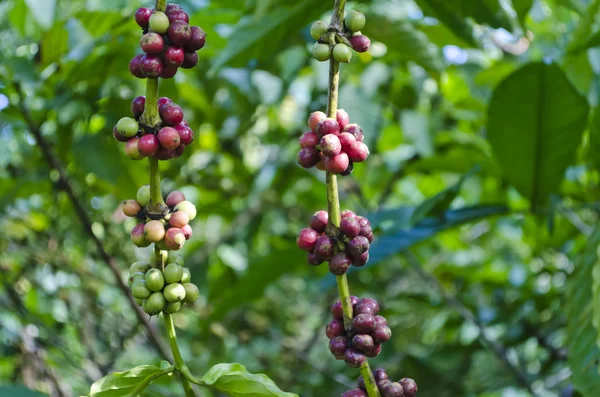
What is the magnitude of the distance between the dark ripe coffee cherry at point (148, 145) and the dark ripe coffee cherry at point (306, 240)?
20 centimetres

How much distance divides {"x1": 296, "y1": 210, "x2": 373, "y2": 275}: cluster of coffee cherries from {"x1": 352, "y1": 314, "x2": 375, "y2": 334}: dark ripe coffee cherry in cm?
6

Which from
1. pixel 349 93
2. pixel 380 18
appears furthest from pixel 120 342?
pixel 380 18

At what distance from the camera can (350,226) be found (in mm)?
790

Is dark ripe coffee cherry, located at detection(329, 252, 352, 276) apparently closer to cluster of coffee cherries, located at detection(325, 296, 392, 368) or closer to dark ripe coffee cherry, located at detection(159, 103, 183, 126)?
cluster of coffee cherries, located at detection(325, 296, 392, 368)

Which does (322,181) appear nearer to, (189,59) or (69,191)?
(69,191)

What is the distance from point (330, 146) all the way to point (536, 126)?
997 millimetres

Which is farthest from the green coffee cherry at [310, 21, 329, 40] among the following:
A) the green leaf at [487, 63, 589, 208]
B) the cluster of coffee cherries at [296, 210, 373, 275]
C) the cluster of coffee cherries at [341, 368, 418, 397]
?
the green leaf at [487, 63, 589, 208]

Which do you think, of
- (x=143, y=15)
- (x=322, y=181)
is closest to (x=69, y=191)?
(x=322, y=181)

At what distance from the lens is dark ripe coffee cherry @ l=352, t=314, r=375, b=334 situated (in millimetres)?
790

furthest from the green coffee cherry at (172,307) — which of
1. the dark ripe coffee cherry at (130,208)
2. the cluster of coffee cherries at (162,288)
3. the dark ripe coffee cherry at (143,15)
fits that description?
the dark ripe coffee cherry at (143,15)

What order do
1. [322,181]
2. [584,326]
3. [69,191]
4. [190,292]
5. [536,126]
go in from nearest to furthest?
[190,292] → [584,326] → [536,126] → [69,191] → [322,181]

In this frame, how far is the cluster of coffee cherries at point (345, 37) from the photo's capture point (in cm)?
79

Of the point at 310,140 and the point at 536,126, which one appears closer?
the point at 310,140

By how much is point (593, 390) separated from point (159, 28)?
861mm
